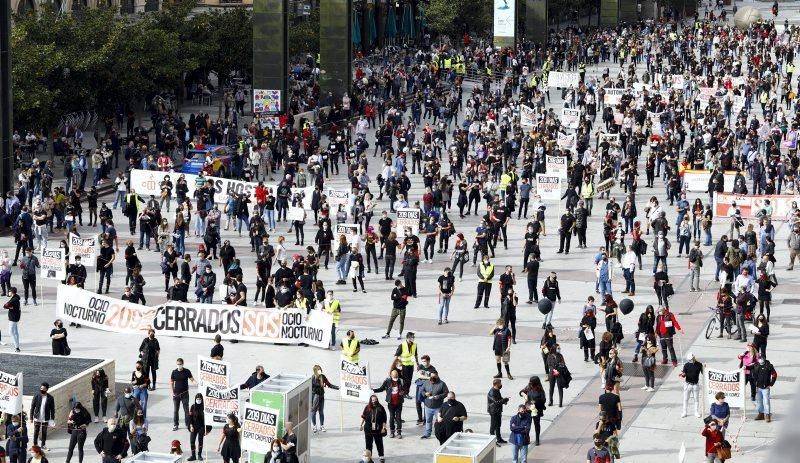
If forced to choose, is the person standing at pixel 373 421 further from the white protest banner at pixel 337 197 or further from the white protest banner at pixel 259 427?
the white protest banner at pixel 337 197

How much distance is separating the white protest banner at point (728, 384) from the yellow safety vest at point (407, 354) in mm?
5036

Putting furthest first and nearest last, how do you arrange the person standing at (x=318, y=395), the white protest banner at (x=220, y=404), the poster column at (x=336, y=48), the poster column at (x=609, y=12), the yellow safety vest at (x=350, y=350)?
the poster column at (x=609, y=12) → the poster column at (x=336, y=48) → the yellow safety vest at (x=350, y=350) → the person standing at (x=318, y=395) → the white protest banner at (x=220, y=404)

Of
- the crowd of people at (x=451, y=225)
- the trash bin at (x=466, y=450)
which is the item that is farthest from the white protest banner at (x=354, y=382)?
the trash bin at (x=466, y=450)

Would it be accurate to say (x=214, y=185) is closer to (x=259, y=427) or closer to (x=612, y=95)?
(x=259, y=427)

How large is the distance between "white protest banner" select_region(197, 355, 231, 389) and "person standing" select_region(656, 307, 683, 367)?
29.1 feet

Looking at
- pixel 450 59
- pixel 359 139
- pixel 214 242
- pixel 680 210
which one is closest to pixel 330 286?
pixel 214 242

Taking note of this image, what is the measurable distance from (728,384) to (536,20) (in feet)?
243

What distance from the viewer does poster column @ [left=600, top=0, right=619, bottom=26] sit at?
11712 centimetres

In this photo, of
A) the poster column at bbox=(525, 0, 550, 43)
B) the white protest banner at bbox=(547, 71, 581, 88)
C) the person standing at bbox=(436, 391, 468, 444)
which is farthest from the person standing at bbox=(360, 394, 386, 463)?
the poster column at bbox=(525, 0, 550, 43)

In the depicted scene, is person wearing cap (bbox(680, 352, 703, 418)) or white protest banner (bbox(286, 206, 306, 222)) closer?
person wearing cap (bbox(680, 352, 703, 418))

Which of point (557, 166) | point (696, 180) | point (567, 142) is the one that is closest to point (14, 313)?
point (557, 166)

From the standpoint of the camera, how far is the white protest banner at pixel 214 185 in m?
45.8

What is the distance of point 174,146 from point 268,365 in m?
27.6

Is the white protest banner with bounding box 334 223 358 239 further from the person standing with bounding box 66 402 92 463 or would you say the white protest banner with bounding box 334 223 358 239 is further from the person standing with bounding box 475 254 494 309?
the person standing with bounding box 66 402 92 463
